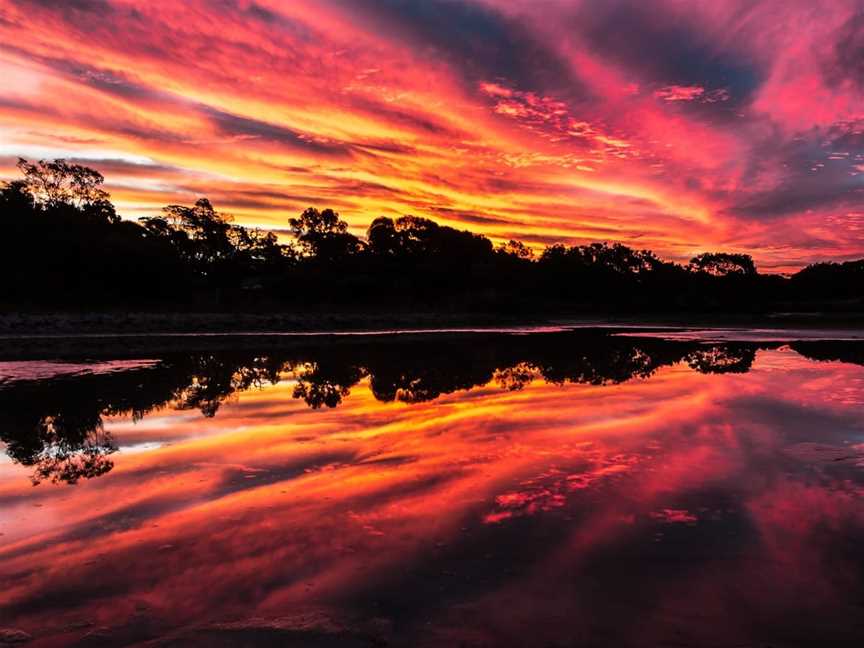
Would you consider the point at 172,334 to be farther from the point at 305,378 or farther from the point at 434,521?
the point at 434,521

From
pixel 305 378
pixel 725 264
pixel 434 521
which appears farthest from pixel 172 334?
pixel 725 264

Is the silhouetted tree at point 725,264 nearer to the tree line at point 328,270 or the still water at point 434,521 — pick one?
the tree line at point 328,270

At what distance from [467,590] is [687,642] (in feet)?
5.26

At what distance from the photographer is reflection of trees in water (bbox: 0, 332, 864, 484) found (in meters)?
10.1

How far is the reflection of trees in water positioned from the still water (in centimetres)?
16

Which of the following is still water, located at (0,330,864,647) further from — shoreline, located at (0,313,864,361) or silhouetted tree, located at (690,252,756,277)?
silhouetted tree, located at (690,252,756,277)

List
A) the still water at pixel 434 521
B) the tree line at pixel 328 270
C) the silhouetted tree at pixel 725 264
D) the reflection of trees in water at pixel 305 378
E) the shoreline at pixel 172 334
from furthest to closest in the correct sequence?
the silhouetted tree at pixel 725 264, the tree line at pixel 328 270, the shoreline at pixel 172 334, the reflection of trees in water at pixel 305 378, the still water at pixel 434 521

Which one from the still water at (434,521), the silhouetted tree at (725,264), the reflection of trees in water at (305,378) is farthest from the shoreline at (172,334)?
the silhouetted tree at (725,264)

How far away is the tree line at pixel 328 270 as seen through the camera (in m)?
59.3

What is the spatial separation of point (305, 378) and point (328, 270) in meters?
66.3

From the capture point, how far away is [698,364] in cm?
2180

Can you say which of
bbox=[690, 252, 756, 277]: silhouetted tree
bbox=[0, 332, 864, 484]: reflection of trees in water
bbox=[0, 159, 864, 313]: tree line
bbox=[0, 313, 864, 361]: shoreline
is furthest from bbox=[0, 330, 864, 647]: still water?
bbox=[690, 252, 756, 277]: silhouetted tree

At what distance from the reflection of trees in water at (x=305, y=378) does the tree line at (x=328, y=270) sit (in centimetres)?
3688

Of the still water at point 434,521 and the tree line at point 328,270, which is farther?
the tree line at point 328,270
